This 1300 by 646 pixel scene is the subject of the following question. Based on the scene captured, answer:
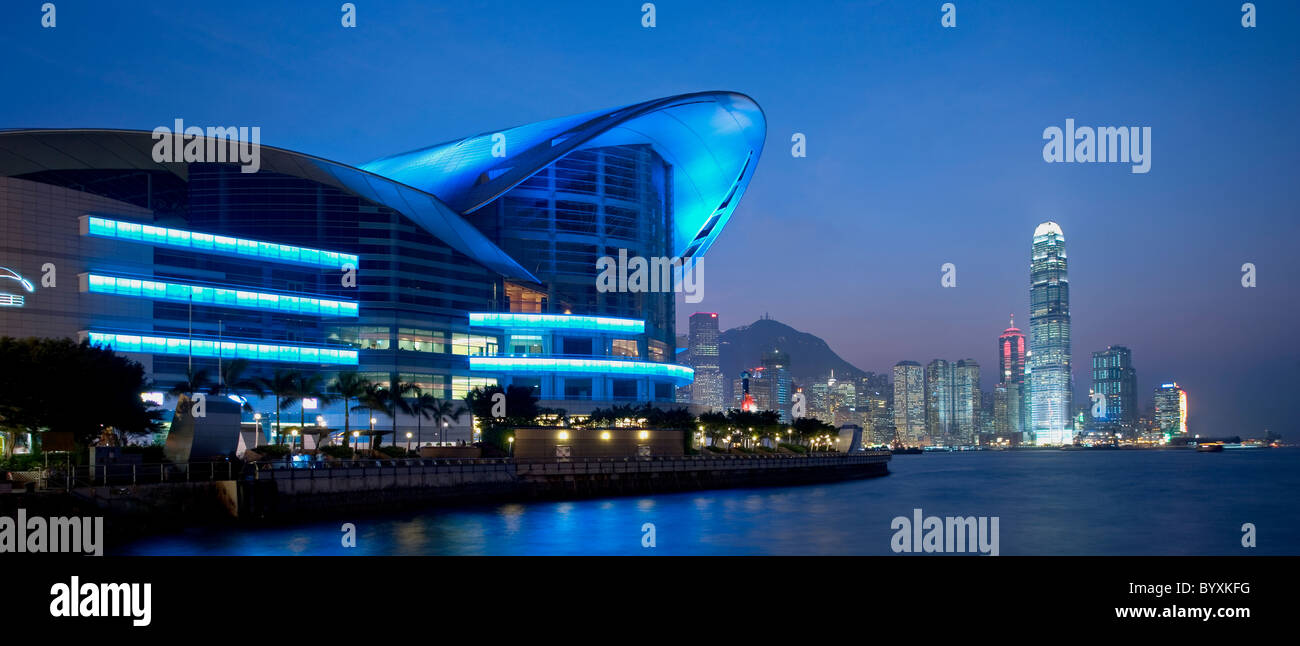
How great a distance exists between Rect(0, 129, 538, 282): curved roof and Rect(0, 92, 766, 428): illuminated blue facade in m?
0.20

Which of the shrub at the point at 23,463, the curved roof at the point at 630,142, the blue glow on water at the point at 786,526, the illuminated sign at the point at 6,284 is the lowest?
the blue glow on water at the point at 786,526

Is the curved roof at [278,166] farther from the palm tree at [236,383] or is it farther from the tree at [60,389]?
the tree at [60,389]

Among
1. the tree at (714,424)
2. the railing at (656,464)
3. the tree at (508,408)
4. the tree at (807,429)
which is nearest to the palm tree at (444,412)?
the tree at (508,408)

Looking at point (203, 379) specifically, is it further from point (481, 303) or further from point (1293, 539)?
point (1293, 539)

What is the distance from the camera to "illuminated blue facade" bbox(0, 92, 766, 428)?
84.4 meters

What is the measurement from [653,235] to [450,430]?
4170 cm

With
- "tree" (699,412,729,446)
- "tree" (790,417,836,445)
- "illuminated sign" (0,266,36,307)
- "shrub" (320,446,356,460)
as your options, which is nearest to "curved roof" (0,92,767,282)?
"illuminated sign" (0,266,36,307)

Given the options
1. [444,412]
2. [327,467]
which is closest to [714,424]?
[444,412]

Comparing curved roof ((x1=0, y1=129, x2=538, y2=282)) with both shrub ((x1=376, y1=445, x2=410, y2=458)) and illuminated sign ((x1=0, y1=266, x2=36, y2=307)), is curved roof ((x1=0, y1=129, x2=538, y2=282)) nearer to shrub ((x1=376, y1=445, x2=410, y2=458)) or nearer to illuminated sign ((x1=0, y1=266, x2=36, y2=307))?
illuminated sign ((x1=0, y1=266, x2=36, y2=307))

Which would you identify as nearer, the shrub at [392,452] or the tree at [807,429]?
the shrub at [392,452]

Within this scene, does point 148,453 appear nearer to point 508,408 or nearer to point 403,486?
point 403,486

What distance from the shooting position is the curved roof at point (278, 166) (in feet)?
297

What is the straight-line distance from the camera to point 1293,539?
166 ft

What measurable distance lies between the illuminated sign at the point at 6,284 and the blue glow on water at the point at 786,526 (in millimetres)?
41589
